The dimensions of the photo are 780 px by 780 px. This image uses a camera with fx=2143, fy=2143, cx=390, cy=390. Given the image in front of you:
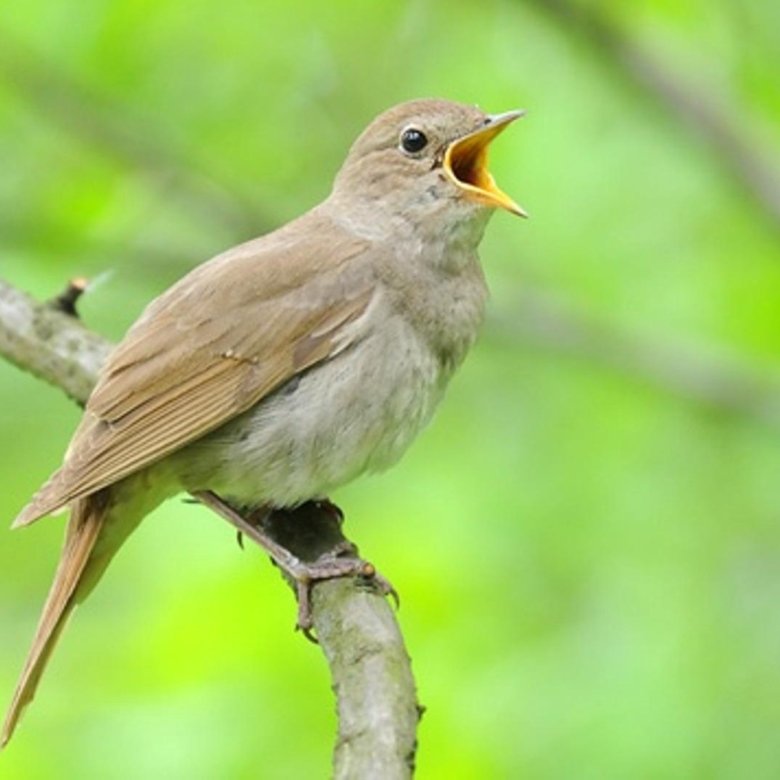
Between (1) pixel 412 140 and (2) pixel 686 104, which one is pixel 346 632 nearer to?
(1) pixel 412 140

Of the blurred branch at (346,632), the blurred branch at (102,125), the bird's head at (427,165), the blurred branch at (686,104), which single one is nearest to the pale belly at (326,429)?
the blurred branch at (346,632)

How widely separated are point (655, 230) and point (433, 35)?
4.07 feet

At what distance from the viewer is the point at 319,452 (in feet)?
19.9

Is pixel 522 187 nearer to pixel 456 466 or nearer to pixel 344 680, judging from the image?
pixel 456 466

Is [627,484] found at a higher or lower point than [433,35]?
lower

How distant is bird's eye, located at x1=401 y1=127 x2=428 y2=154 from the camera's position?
6.61m

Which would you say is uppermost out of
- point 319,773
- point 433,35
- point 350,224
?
point 433,35

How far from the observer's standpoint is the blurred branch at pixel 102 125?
810 centimetres

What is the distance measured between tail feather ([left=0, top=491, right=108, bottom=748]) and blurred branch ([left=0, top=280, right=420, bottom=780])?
38cm

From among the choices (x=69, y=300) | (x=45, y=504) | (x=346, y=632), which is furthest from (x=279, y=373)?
(x=346, y=632)

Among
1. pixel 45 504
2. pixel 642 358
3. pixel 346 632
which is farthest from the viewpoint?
pixel 642 358

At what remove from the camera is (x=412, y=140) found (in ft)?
21.8

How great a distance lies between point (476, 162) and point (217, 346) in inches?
41.4

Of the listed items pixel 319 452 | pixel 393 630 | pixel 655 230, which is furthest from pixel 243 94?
pixel 393 630
